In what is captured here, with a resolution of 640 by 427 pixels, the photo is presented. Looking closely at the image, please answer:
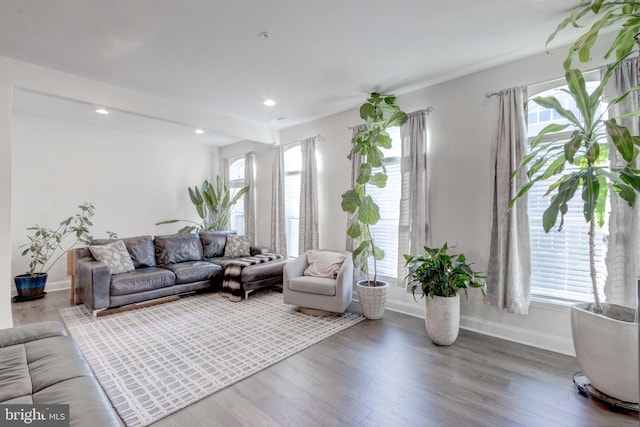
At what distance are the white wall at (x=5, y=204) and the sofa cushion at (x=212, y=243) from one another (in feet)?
8.82

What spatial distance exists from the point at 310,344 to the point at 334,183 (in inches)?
102

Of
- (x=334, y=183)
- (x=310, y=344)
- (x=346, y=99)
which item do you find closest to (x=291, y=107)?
(x=346, y=99)

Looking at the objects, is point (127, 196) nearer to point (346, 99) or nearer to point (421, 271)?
point (346, 99)

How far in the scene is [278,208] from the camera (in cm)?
565

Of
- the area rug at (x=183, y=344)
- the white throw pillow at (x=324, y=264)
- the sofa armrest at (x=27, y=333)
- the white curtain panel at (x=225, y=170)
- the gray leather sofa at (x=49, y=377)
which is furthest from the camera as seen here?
the white curtain panel at (x=225, y=170)

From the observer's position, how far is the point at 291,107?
4594 millimetres

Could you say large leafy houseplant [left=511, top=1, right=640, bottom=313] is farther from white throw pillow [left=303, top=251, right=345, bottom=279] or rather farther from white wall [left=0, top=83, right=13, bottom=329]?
white wall [left=0, top=83, right=13, bottom=329]

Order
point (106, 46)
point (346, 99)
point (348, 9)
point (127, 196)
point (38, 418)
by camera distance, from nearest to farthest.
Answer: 1. point (38, 418)
2. point (348, 9)
3. point (106, 46)
4. point (346, 99)
5. point (127, 196)

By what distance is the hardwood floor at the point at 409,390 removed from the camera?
1.96 metres

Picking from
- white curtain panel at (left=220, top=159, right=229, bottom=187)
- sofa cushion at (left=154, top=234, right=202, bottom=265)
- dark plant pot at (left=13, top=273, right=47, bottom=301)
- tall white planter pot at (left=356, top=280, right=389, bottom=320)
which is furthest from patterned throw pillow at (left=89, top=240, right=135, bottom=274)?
tall white planter pot at (left=356, top=280, right=389, bottom=320)

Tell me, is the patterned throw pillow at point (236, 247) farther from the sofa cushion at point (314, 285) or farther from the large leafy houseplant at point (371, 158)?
the large leafy houseplant at point (371, 158)

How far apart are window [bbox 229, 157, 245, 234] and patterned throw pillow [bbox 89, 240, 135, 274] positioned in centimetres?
266

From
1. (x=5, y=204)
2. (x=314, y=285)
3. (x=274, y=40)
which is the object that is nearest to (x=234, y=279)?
(x=314, y=285)

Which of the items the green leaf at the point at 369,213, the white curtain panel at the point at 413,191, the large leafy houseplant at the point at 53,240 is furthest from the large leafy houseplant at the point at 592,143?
the large leafy houseplant at the point at 53,240
